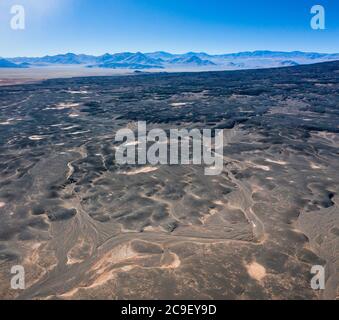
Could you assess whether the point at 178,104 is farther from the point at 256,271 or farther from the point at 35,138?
the point at 256,271

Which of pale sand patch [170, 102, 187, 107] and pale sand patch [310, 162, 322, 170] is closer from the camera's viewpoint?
pale sand patch [310, 162, 322, 170]

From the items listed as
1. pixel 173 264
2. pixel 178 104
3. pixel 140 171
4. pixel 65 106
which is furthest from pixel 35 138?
pixel 178 104

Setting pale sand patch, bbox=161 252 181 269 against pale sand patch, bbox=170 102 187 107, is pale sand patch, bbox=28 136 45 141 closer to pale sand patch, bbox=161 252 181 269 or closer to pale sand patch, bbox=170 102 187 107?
pale sand patch, bbox=170 102 187 107

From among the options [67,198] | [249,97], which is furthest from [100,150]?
[249,97]

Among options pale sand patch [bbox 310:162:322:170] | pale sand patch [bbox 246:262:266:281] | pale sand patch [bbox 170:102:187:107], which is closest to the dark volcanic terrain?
pale sand patch [bbox 246:262:266:281]

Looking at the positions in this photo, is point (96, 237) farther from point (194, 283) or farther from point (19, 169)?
point (19, 169)
